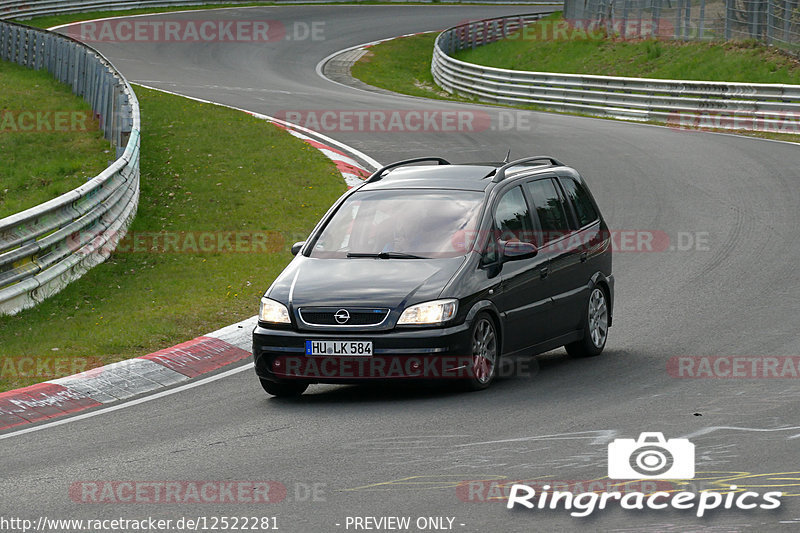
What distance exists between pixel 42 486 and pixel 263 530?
67.4 inches

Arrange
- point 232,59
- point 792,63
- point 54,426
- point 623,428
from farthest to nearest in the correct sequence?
point 232,59 → point 792,63 → point 54,426 → point 623,428

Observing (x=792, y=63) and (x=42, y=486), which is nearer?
(x=42, y=486)

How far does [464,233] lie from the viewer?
999cm

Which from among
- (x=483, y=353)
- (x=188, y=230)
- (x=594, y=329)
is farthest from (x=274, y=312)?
(x=188, y=230)

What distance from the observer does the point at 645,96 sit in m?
29.8

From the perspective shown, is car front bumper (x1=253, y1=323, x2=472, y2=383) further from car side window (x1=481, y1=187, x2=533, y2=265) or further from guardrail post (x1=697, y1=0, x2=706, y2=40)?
guardrail post (x1=697, y1=0, x2=706, y2=40)

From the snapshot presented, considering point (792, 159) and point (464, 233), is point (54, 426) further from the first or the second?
point (792, 159)

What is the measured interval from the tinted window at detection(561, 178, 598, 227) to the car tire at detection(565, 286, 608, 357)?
2.13 ft

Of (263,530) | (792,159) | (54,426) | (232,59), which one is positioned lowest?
(232,59)

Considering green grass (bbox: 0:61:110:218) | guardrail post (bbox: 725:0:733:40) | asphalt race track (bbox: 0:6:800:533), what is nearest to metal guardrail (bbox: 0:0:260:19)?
green grass (bbox: 0:61:110:218)

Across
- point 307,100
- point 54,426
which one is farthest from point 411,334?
point 307,100

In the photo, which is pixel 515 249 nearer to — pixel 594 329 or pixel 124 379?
pixel 594 329

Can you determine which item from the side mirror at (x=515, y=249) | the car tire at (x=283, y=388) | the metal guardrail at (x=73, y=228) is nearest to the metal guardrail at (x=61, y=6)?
the metal guardrail at (x=73, y=228)

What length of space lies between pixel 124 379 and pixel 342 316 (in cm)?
220
